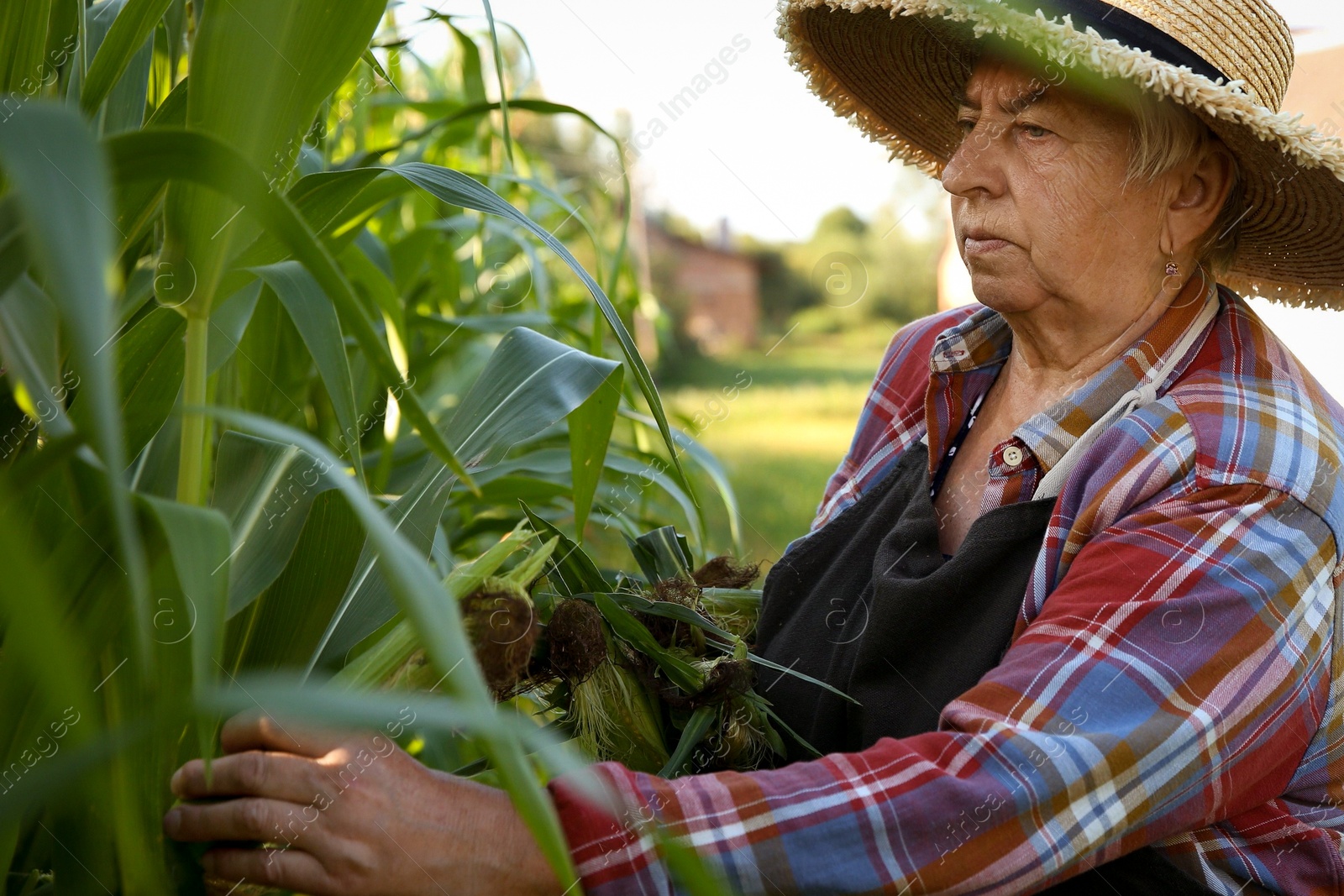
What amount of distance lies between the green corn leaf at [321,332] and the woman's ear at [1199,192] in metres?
0.68

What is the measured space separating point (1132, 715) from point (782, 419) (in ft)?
23.8

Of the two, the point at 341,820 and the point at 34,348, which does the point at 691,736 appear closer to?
the point at 341,820

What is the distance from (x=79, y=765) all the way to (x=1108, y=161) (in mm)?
808

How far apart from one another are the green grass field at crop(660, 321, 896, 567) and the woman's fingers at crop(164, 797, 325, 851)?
2.01ft

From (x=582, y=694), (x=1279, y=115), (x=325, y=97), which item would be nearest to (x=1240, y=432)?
(x=1279, y=115)

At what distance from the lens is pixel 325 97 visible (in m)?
0.55

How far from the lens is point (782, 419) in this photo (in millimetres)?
7902

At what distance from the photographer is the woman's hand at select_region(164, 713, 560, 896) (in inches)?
21.1

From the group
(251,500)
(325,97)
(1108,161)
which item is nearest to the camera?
(325,97)

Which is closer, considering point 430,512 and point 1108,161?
point 430,512

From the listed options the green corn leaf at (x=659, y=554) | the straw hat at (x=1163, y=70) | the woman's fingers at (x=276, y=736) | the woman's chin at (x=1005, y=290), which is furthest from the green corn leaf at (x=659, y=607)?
the straw hat at (x=1163, y=70)

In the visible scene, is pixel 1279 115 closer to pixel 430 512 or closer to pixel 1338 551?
pixel 1338 551

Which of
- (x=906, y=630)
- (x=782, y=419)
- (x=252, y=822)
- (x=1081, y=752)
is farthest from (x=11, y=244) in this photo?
(x=782, y=419)

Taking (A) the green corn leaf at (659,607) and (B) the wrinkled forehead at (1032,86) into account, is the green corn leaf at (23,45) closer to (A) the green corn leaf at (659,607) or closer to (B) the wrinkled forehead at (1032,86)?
(A) the green corn leaf at (659,607)
